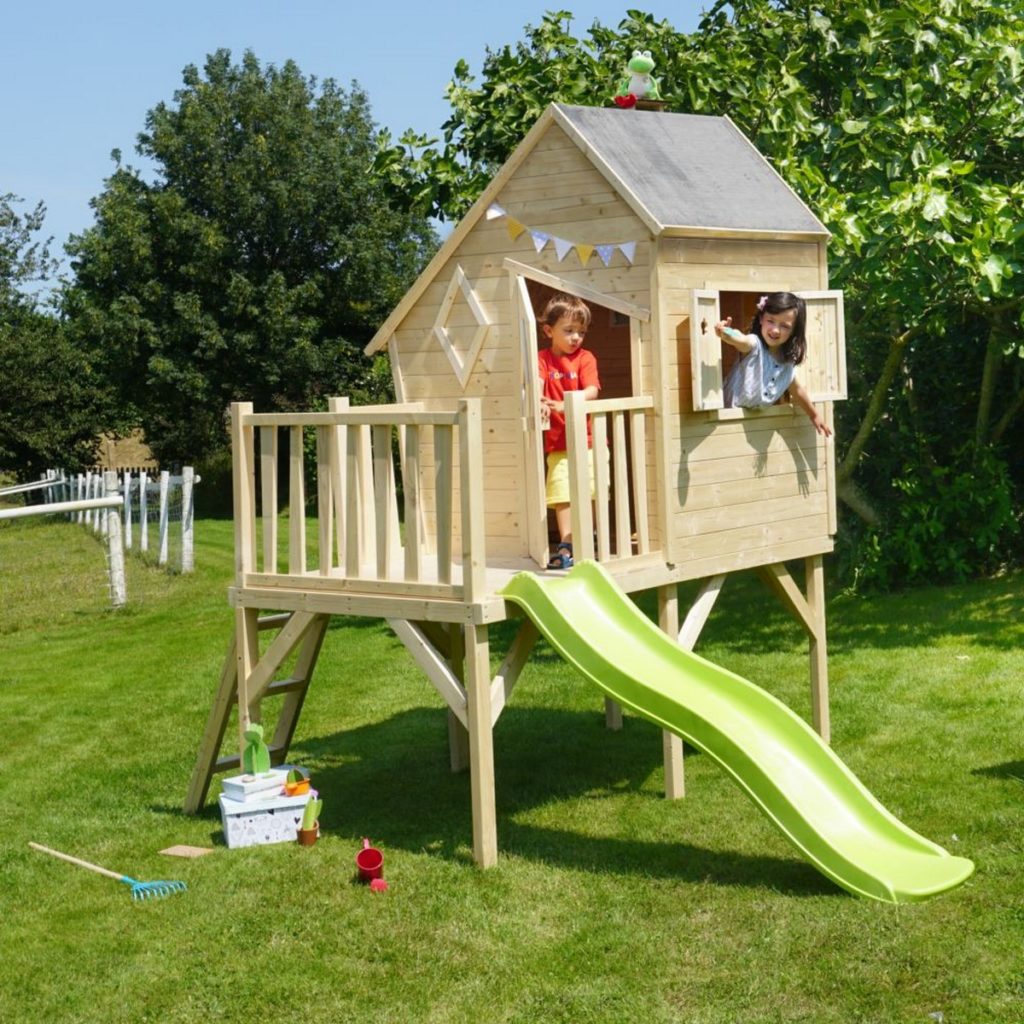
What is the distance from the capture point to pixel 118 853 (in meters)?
7.61

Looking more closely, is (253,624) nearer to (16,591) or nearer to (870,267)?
(870,267)

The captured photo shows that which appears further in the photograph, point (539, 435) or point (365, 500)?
point (365, 500)

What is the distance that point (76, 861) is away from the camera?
7.31 meters

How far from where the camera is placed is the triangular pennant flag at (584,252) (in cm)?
798

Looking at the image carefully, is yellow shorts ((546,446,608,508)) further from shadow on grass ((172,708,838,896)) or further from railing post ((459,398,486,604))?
shadow on grass ((172,708,838,896))

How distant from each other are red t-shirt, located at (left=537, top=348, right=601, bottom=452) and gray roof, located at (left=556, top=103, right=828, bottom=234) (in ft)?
3.00

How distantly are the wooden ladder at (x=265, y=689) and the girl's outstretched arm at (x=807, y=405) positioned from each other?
9.41 feet

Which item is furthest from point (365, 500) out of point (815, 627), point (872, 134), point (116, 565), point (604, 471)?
point (116, 565)

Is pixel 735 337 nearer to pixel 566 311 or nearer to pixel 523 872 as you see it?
pixel 566 311

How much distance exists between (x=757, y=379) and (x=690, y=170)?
120 cm

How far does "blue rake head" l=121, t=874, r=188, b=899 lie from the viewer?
683cm

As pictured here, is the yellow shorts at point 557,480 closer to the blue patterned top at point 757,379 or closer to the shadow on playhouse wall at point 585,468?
the shadow on playhouse wall at point 585,468

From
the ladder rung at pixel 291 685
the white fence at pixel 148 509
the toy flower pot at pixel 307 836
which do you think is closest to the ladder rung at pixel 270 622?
the ladder rung at pixel 291 685

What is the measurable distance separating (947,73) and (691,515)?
223 inches
